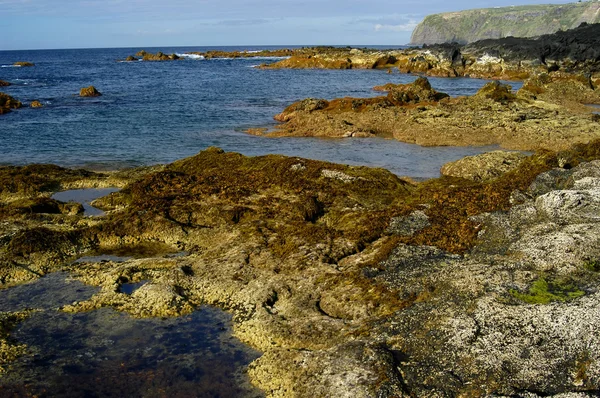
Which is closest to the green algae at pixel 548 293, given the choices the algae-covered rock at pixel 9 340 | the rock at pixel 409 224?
the rock at pixel 409 224

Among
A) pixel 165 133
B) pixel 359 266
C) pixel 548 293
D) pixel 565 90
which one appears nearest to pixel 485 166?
pixel 359 266

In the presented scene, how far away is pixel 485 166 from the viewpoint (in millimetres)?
19359

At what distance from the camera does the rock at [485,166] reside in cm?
1895

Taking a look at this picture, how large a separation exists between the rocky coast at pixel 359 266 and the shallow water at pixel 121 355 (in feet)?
1.00

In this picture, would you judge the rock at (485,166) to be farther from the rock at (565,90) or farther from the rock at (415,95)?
the rock at (565,90)

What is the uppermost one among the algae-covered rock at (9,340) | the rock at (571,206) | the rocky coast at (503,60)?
the rocky coast at (503,60)

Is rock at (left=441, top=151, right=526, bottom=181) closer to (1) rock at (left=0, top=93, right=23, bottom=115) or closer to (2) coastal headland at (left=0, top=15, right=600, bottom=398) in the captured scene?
(2) coastal headland at (left=0, top=15, right=600, bottom=398)

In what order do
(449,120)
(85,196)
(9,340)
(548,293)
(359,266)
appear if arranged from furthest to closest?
(449,120), (85,196), (359,266), (9,340), (548,293)

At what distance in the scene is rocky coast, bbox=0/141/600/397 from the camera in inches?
273

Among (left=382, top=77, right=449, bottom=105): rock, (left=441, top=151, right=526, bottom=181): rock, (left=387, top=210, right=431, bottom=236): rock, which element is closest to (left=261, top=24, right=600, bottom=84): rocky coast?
(left=382, top=77, right=449, bottom=105): rock

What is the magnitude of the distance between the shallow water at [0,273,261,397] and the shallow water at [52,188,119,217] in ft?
18.7

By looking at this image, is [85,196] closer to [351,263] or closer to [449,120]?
[351,263]

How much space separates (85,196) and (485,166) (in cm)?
1461

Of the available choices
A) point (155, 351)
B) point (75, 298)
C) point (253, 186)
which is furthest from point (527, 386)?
point (253, 186)
